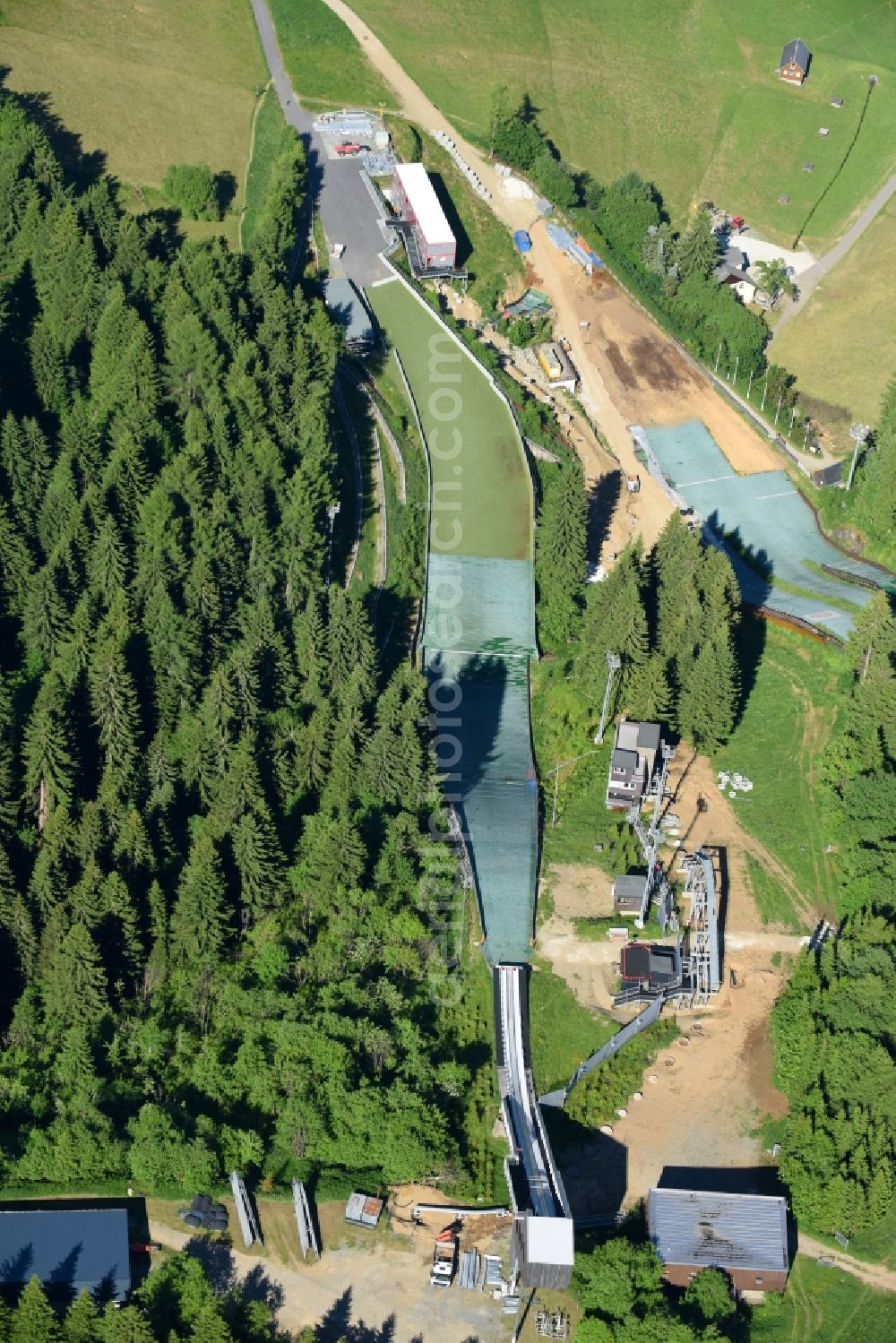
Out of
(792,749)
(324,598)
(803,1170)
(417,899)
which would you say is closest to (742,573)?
(792,749)

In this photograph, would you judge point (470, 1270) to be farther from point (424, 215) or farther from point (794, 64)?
point (794, 64)

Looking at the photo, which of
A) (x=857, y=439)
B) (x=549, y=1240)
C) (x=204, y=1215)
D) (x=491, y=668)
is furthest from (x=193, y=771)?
(x=857, y=439)

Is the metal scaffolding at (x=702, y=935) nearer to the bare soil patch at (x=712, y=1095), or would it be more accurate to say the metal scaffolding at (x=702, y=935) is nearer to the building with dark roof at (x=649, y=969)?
the building with dark roof at (x=649, y=969)

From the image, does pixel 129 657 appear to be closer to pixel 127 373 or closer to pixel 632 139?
pixel 127 373

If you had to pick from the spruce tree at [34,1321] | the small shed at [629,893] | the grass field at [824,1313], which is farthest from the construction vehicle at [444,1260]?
the small shed at [629,893]

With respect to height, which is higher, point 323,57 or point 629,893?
point 323,57
